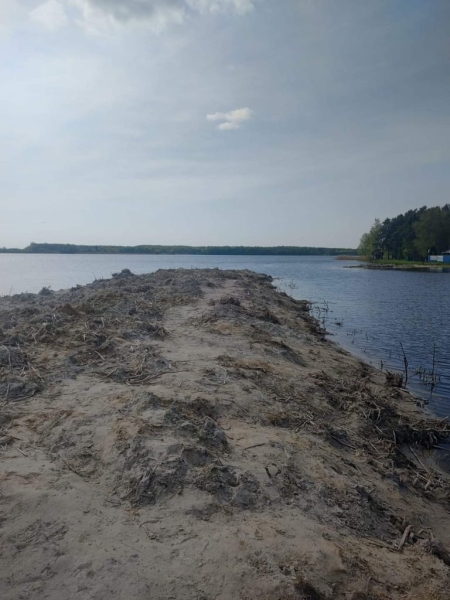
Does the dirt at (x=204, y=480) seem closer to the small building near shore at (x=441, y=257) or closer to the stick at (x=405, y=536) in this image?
the stick at (x=405, y=536)

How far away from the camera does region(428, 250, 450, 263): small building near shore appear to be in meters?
84.7

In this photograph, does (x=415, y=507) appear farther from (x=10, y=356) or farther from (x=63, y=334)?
(x=63, y=334)

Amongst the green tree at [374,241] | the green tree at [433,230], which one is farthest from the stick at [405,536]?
the green tree at [374,241]

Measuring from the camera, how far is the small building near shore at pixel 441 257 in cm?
8465

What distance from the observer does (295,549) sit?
372 cm

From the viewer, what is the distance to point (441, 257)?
282 feet

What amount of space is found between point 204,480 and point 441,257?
93.0m

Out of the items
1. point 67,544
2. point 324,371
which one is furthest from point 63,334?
point 67,544

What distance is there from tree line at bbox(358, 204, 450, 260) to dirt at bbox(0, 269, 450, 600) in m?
87.4

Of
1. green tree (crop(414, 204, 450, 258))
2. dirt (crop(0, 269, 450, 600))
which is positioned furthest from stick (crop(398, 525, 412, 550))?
green tree (crop(414, 204, 450, 258))

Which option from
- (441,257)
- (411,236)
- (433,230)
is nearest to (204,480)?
(441,257)

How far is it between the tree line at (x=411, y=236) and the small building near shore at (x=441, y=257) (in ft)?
4.14

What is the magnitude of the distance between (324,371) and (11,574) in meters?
8.40

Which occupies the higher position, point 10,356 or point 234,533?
point 10,356
